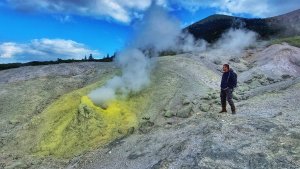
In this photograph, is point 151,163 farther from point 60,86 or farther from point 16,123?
point 60,86

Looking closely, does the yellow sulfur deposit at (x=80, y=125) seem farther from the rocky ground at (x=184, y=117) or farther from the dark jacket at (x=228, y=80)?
the dark jacket at (x=228, y=80)

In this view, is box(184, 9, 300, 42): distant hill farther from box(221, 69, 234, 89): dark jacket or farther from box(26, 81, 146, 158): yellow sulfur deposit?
box(221, 69, 234, 89): dark jacket

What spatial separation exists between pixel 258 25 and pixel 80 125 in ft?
140

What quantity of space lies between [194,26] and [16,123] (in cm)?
3603

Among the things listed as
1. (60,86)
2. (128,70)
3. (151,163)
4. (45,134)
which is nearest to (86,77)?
(60,86)

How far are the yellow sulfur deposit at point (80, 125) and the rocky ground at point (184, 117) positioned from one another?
63cm

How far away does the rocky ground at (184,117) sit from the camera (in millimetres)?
15477

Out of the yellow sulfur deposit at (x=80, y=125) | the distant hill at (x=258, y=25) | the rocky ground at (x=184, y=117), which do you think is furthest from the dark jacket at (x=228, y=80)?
the distant hill at (x=258, y=25)

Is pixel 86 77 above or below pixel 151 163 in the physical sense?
above

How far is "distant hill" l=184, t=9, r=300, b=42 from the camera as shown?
53.7 metres

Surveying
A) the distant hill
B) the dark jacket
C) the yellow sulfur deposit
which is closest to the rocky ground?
the yellow sulfur deposit

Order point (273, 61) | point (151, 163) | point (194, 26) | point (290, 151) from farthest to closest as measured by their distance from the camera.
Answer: point (194, 26) < point (273, 61) < point (151, 163) < point (290, 151)

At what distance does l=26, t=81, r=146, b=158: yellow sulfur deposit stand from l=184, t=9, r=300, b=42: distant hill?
3001 cm

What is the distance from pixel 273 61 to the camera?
1328 inches
